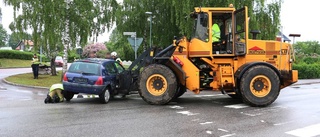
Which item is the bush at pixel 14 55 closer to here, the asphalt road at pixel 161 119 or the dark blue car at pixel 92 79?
the asphalt road at pixel 161 119

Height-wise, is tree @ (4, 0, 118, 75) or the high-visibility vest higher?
tree @ (4, 0, 118, 75)

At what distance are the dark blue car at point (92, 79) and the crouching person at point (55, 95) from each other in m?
0.25

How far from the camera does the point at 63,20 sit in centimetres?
2045

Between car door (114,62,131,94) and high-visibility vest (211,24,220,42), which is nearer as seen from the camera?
high-visibility vest (211,24,220,42)

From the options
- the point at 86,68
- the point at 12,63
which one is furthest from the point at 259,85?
the point at 12,63

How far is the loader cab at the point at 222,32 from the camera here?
418 inches

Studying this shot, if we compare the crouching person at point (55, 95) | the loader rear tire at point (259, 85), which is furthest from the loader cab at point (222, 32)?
the crouching person at point (55, 95)

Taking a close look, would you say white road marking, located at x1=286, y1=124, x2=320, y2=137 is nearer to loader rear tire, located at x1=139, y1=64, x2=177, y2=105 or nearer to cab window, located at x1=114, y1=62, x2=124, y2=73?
loader rear tire, located at x1=139, y1=64, x2=177, y2=105

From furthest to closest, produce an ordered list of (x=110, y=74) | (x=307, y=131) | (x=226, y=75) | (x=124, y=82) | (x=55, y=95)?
1. (x=124, y=82)
2. (x=110, y=74)
3. (x=55, y=95)
4. (x=226, y=75)
5. (x=307, y=131)

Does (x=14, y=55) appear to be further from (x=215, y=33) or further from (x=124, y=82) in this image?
(x=215, y=33)

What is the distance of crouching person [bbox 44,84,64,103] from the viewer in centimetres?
1150

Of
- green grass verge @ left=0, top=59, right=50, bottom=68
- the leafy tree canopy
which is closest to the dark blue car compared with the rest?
the leafy tree canopy

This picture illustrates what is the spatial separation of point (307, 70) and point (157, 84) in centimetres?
1978

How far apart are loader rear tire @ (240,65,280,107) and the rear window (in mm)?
4867
